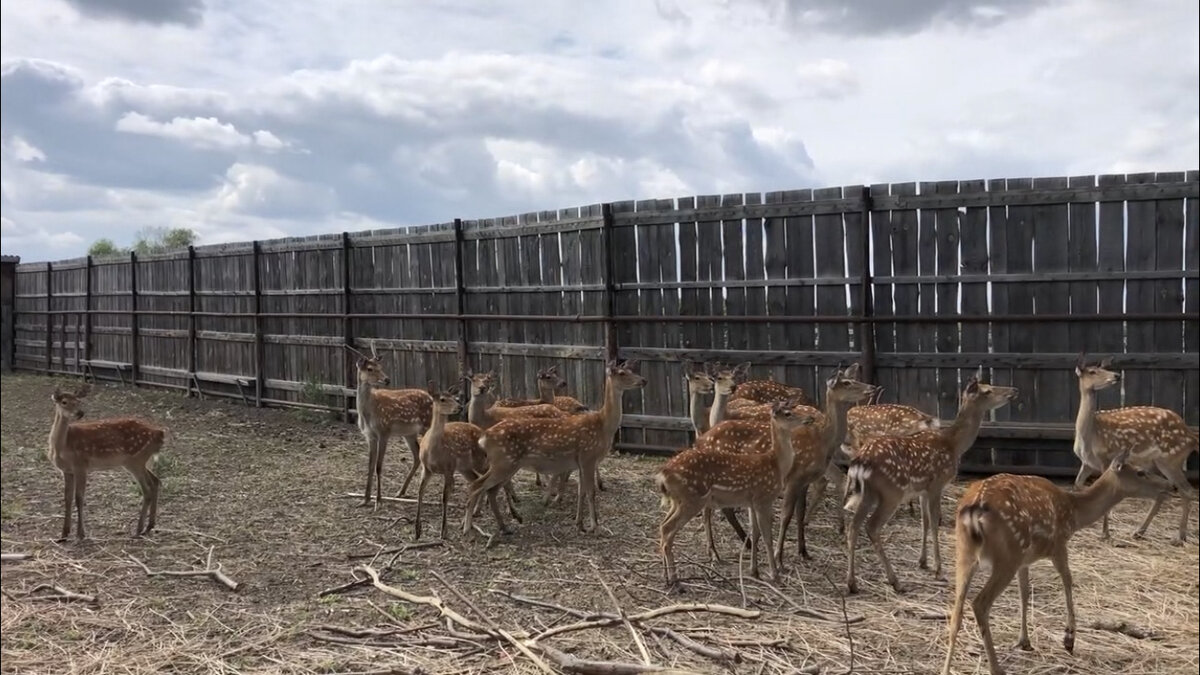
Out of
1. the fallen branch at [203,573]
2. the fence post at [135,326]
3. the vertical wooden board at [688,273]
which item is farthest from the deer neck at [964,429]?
the fence post at [135,326]

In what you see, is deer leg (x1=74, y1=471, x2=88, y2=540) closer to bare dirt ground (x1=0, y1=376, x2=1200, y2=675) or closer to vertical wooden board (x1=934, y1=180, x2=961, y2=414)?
bare dirt ground (x1=0, y1=376, x2=1200, y2=675)

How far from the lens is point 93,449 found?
6945 millimetres

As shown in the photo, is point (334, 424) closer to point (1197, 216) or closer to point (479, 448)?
point (479, 448)

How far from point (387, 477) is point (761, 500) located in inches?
187

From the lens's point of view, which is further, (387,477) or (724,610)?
(387,477)

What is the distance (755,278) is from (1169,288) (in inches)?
151

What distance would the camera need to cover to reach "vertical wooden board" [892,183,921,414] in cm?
871

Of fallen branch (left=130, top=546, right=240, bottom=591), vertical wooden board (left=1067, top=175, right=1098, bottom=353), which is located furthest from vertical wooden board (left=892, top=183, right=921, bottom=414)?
fallen branch (left=130, top=546, right=240, bottom=591)

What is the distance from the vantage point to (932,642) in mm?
4602

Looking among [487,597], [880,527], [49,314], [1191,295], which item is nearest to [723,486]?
[880,527]

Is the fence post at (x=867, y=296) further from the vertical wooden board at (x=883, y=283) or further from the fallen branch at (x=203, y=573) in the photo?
the fallen branch at (x=203, y=573)

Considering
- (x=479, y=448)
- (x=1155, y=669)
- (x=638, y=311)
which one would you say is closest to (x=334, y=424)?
(x=638, y=311)

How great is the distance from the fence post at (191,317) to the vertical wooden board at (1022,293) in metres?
14.0

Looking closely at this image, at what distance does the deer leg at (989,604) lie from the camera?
13.5ft
